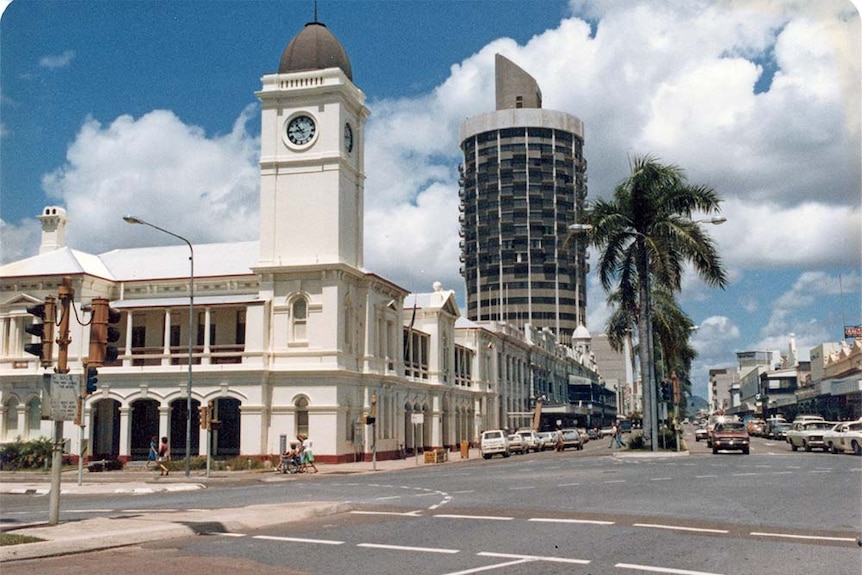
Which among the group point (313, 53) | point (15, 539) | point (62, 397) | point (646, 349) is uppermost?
point (313, 53)

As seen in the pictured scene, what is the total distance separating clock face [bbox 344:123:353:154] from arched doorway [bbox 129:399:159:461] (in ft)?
55.9

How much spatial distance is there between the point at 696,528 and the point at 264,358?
3303 cm

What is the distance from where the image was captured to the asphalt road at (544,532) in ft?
36.9

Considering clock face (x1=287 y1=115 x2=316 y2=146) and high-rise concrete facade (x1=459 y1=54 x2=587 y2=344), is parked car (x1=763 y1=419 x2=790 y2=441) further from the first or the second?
high-rise concrete facade (x1=459 y1=54 x2=587 y2=344)

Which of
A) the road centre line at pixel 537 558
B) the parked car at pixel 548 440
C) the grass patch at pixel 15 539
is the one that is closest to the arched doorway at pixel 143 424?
the parked car at pixel 548 440

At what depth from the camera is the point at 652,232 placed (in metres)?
40.4

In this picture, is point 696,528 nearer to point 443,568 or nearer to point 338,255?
point 443,568

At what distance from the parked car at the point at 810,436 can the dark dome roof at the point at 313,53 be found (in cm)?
3064

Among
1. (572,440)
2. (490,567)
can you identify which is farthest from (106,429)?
(490,567)

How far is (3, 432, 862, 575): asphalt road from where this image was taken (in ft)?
36.9

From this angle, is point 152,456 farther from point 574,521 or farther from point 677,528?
point 677,528

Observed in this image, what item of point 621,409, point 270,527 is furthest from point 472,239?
point 270,527

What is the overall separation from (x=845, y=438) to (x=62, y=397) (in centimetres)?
3746

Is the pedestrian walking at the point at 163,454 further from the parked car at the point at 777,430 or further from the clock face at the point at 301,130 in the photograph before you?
the parked car at the point at 777,430
